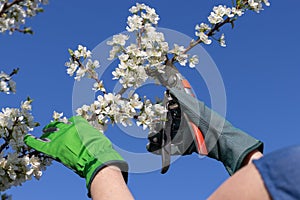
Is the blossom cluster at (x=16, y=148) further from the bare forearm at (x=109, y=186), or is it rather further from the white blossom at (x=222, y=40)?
the white blossom at (x=222, y=40)

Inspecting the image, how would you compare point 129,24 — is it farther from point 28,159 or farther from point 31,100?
point 28,159

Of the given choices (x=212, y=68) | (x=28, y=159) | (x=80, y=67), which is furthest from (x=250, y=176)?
(x=80, y=67)

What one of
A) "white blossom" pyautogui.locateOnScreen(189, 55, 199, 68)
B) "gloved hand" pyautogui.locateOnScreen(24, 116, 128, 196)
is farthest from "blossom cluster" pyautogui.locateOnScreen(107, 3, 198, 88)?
"gloved hand" pyautogui.locateOnScreen(24, 116, 128, 196)

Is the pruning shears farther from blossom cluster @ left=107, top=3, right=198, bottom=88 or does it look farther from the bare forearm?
the bare forearm

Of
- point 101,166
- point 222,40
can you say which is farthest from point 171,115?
point 101,166

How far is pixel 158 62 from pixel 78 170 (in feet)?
4.18

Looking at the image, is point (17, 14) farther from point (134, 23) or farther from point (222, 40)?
point (222, 40)

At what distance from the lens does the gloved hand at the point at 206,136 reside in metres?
3.22

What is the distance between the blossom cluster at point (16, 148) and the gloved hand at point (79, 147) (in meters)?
0.08

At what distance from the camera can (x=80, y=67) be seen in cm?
397

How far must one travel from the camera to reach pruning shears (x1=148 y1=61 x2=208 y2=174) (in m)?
3.33

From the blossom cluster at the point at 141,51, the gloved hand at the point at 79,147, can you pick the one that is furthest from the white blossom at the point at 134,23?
the gloved hand at the point at 79,147

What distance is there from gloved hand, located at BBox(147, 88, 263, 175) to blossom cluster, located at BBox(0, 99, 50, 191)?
0.85 metres

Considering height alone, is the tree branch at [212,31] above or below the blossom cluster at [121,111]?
above
